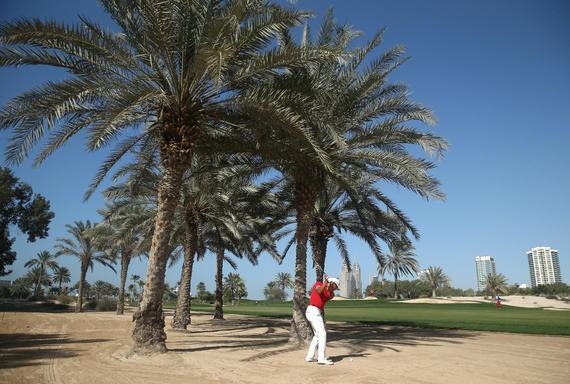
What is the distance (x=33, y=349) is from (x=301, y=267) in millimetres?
7885

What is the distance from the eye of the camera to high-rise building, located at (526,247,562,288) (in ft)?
484

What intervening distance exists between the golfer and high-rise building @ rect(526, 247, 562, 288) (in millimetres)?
167317

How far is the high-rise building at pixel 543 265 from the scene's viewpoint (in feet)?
484

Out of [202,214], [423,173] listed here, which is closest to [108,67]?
[423,173]

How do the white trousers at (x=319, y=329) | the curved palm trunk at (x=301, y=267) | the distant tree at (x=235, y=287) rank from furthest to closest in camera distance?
the distant tree at (x=235, y=287)
the curved palm trunk at (x=301, y=267)
the white trousers at (x=319, y=329)

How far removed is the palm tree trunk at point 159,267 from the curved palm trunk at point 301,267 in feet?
13.6

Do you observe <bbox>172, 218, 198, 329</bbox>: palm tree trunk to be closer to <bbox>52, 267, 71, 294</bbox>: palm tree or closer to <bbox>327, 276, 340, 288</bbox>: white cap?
<bbox>327, 276, 340, 288</bbox>: white cap

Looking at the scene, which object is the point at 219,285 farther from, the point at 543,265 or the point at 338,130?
the point at 543,265

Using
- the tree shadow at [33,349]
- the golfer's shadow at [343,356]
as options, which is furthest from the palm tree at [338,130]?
the tree shadow at [33,349]

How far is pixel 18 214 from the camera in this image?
40.3 m

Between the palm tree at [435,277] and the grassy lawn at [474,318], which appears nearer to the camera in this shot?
A: the grassy lawn at [474,318]

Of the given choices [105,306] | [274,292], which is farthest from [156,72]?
[274,292]

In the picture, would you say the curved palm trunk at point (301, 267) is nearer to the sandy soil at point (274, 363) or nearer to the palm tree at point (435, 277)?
the sandy soil at point (274, 363)

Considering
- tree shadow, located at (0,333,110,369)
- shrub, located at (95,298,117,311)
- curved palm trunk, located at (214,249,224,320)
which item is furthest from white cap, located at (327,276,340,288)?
shrub, located at (95,298,117,311)
